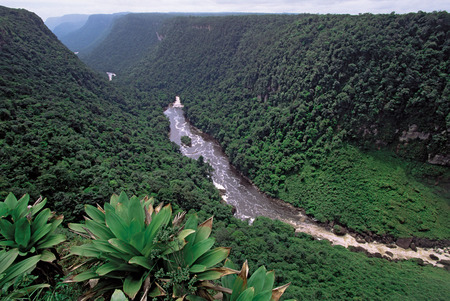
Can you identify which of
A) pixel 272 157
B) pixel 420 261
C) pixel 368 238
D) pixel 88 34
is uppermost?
pixel 88 34

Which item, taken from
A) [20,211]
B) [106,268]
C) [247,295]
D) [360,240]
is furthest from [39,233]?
[360,240]

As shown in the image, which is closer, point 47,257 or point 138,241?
point 138,241

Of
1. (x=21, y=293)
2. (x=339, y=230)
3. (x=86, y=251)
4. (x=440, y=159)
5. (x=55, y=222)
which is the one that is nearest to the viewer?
(x=21, y=293)

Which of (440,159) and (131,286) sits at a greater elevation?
(131,286)

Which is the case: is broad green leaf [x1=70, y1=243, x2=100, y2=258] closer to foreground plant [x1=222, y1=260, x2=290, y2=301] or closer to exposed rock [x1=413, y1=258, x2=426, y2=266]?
foreground plant [x1=222, y1=260, x2=290, y2=301]

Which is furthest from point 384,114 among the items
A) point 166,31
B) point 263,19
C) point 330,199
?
point 166,31

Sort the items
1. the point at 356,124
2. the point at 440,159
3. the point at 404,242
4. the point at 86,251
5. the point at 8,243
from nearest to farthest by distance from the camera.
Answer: the point at 86,251, the point at 8,243, the point at 404,242, the point at 440,159, the point at 356,124

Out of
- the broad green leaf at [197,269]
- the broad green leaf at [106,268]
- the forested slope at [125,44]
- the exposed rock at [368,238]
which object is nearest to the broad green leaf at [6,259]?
the broad green leaf at [106,268]

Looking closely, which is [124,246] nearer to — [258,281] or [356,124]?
[258,281]
